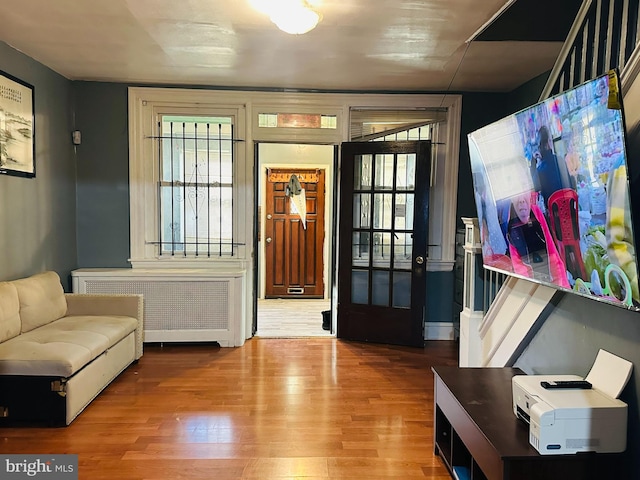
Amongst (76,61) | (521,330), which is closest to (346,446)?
(521,330)

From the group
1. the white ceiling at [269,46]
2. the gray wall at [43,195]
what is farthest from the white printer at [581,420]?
the gray wall at [43,195]

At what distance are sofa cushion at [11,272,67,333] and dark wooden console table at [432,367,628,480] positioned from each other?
2732mm

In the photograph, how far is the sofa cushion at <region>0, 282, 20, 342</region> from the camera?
9.12 ft

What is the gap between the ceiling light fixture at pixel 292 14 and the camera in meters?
2.36

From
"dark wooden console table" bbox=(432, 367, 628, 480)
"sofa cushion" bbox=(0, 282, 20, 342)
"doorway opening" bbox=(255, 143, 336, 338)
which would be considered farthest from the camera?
"doorway opening" bbox=(255, 143, 336, 338)

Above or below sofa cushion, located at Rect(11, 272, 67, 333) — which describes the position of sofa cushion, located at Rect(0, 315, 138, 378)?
below

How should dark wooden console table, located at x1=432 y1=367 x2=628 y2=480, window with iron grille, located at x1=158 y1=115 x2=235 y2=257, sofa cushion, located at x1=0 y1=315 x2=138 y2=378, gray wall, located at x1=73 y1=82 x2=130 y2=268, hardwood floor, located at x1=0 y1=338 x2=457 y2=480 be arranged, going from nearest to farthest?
dark wooden console table, located at x1=432 y1=367 x2=628 y2=480
hardwood floor, located at x1=0 y1=338 x2=457 y2=480
sofa cushion, located at x1=0 y1=315 x2=138 y2=378
gray wall, located at x1=73 y1=82 x2=130 y2=268
window with iron grille, located at x1=158 y1=115 x2=235 y2=257

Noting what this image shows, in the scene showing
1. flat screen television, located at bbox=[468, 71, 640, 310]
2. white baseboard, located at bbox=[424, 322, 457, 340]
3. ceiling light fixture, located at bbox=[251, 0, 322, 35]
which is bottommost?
white baseboard, located at bbox=[424, 322, 457, 340]

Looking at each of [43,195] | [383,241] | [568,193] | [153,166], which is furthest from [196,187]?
[568,193]

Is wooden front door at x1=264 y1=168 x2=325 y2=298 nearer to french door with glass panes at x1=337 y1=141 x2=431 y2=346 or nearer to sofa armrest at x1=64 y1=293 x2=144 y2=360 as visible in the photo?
french door with glass panes at x1=337 y1=141 x2=431 y2=346

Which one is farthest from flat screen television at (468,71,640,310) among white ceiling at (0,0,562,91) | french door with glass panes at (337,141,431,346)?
french door with glass panes at (337,141,431,346)

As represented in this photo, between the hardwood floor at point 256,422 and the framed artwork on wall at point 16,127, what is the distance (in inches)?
68.8

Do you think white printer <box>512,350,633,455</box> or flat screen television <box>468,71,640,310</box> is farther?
white printer <box>512,350,633,455</box>

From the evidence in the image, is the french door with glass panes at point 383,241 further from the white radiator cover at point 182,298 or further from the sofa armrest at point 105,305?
the sofa armrest at point 105,305
